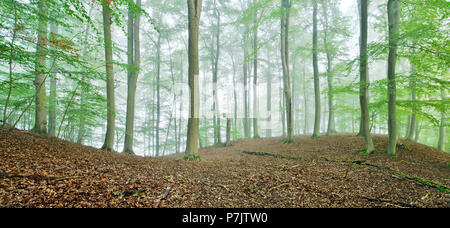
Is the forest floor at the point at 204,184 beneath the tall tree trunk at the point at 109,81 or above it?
beneath

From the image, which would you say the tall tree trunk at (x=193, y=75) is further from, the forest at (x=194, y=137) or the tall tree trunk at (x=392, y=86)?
the tall tree trunk at (x=392, y=86)

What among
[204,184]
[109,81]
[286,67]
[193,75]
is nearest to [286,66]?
[286,67]

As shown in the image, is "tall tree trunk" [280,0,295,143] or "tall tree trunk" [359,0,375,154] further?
"tall tree trunk" [280,0,295,143]

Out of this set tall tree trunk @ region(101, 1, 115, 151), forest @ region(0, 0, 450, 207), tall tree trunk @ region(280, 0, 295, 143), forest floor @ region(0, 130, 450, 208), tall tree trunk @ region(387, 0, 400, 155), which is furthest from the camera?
tall tree trunk @ region(280, 0, 295, 143)

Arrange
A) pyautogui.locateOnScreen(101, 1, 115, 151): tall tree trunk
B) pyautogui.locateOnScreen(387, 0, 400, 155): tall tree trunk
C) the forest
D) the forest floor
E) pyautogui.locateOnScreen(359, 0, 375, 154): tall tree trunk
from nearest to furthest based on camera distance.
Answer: the forest floor, the forest, pyautogui.locateOnScreen(387, 0, 400, 155): tall tree trunk, pyautogui.locateOnScreen(101, 1, 115, 151): tall tree trunk, pyautogui.locateOnScreen(359, 0, 375, 154): tall tree trunk

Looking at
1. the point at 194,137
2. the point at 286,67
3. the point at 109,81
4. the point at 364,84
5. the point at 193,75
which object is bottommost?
the point at 194,137

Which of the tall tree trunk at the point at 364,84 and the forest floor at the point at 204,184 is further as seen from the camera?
the tall tree trunk at the point at 364,84

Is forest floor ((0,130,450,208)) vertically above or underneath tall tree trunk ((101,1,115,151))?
underneath

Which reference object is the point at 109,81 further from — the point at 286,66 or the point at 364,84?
the point at 364,84

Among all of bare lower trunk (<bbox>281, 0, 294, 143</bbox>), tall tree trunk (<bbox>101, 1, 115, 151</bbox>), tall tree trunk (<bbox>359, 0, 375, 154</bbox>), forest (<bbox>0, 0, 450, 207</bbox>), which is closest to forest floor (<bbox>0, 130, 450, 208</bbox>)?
forest (<bbox>0, 0, 450, 207</bbox>)

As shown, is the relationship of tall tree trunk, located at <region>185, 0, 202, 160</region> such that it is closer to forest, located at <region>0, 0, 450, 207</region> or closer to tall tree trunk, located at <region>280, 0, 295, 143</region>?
forest, located at <region>0, 0, 450, 207</region>

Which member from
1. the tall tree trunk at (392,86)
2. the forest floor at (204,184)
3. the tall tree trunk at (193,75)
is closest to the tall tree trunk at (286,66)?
the tall tree trunk at (392,86)
